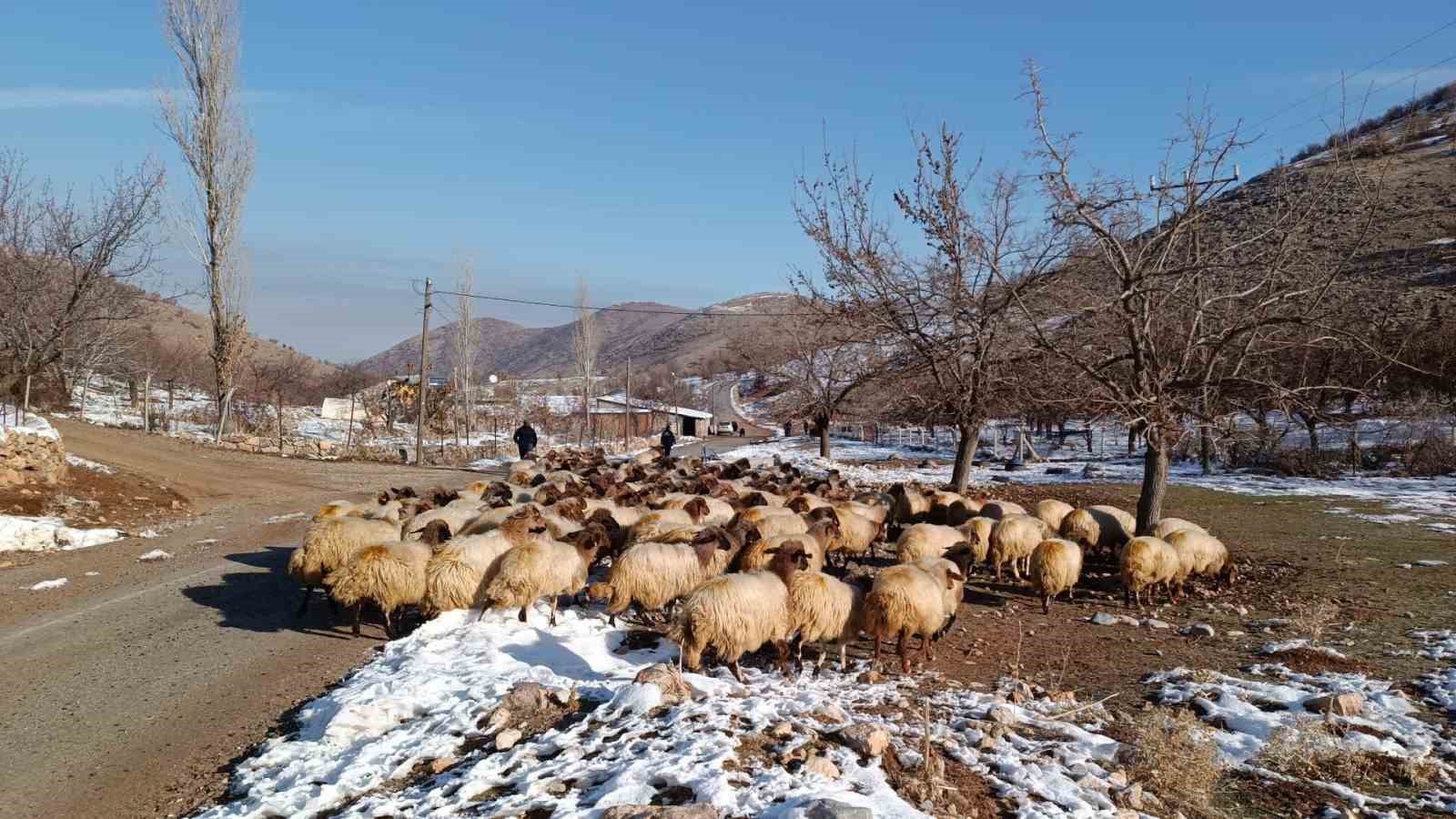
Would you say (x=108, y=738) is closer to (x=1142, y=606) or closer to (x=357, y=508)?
(x=357, y=508)

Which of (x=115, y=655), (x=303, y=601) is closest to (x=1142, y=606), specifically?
(x=303, y=601)

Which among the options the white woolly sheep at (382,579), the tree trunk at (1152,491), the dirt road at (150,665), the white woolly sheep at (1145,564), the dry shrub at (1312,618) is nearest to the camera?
the dirt road at (150,665)

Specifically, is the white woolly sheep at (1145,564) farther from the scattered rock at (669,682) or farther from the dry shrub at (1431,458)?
the dry shrub at (1431,458)

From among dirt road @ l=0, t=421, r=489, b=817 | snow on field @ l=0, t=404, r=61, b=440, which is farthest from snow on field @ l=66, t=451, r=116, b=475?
dirt road @ l=0, t=421, r=489, b=817

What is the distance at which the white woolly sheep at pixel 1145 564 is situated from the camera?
10.4 metres

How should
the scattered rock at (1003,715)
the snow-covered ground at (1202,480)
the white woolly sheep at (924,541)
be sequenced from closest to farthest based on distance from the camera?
1. the scattered rock at (1003,715)
2. the white woolly sheep at (924,541)
3. the snow-covered ground at (1202,480)

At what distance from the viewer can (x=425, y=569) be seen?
354 inches

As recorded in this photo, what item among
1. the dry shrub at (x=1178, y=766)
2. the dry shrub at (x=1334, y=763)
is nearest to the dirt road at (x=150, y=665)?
the dry shrub at (x=1178, y=766)

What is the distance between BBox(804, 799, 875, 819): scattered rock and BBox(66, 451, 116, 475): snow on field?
18.3 m

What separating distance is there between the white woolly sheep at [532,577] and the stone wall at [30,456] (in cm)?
1183

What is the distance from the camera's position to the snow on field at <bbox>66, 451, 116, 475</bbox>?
55.7 feet

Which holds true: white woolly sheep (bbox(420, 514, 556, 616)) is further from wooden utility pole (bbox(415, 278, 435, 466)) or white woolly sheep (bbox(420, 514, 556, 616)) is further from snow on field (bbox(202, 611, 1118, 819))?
wooden utility pole (bbox(415, 278, 435, 466))

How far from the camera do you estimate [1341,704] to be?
633 centimetres

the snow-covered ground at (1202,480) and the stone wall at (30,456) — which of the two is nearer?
the stone wall at (30,456)
